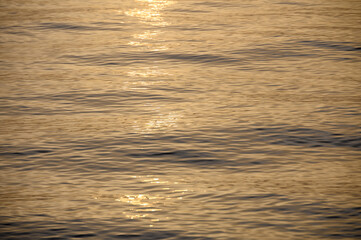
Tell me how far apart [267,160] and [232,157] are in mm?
127

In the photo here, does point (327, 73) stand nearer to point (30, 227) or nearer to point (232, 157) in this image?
point (232, 157)

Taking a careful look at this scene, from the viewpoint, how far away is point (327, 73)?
330 centimetres

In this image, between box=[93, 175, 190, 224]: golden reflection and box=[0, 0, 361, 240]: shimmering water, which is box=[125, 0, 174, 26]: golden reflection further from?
box=[93, 175, 190, 224]: golden reflection

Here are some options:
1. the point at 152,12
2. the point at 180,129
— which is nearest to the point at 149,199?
the point at 180,129

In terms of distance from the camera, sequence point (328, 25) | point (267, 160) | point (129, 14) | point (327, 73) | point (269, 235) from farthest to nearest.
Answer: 1. point (129, 14)
2. point (328, 25)
3. point (327, 73)
4. point (267, 160)
5. point (269, 235)

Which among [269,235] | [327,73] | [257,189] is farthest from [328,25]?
[269,235]

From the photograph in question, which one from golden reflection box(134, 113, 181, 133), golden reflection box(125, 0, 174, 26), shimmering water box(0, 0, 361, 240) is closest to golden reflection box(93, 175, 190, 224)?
shimmering water box(0, 0, 361, 240)

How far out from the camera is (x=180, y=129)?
8.42 ft

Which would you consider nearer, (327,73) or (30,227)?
(30,227)

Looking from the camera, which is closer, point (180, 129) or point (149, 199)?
point (149, 199)

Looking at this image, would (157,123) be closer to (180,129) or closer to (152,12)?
(180,129)

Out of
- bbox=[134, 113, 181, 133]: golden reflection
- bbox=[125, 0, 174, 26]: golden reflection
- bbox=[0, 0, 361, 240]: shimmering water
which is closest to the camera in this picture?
bbox=[0, 0, 361, 240]: shimmering water

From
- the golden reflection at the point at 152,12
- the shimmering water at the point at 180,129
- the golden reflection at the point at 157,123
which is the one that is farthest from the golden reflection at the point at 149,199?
the golden reflection at the point at 152,12

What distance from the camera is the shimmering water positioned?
1841 millimetres
